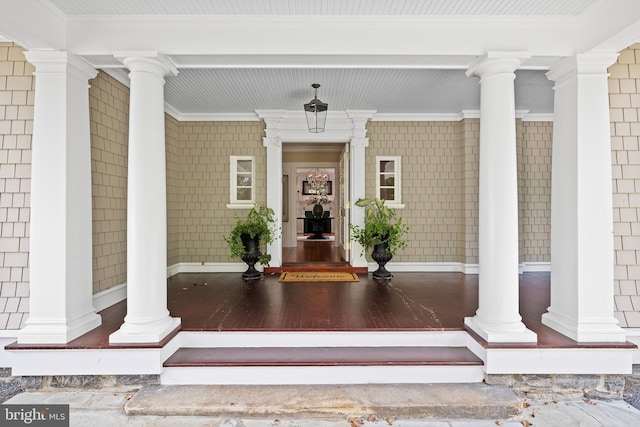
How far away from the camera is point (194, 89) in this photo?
493cm

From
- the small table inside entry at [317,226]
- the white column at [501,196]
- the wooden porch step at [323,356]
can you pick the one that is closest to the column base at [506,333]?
the white column at [501,196]

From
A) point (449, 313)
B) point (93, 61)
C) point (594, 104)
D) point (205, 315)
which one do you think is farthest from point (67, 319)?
point (594, 104)

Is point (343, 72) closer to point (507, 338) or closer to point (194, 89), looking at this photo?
point (194, 89)

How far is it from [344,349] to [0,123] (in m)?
4.00

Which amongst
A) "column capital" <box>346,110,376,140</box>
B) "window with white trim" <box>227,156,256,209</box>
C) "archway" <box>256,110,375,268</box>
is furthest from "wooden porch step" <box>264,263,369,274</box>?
"column capital" <box>346,110,376,140</box>

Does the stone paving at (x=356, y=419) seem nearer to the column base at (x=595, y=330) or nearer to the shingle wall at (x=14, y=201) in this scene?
the column base at (x=595, y=330)

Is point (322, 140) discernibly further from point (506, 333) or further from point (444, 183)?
point (506, 333)

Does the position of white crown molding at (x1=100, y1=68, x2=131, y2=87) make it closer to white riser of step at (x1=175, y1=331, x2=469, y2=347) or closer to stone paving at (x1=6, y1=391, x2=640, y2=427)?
white riser of step at (x1=175, y1=331, x2=469, y2=347)

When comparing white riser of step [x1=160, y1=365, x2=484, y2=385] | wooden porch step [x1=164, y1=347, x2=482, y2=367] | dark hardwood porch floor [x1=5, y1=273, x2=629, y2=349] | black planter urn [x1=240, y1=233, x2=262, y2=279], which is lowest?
white riser of step [x1=160, y1=365, x2=484, y2=385]

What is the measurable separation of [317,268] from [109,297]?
3.26 m

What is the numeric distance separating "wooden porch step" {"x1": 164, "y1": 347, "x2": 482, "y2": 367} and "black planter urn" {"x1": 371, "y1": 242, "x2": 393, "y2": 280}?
2.39m

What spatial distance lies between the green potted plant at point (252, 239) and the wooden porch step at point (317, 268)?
245mm

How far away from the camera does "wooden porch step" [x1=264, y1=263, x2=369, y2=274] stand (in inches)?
240

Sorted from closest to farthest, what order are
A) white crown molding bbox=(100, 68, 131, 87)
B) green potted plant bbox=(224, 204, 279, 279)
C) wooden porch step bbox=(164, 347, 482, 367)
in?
wooden porch step bbox=(164, 347, 482, 367) → white crown molding bbox=(100, 68, 131, 87) → green potted plant bbox=(224, 204, 279, 279)
